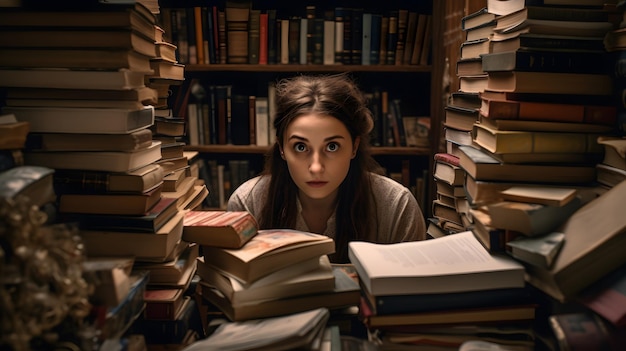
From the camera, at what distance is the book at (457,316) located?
3.02ft

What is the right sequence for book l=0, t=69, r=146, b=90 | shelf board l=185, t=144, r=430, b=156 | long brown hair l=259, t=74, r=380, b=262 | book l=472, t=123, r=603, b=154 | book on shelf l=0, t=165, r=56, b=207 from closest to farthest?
book on shelf l=0, t=165, r=56, b=207 → book l=0, t=69, r=146, b=90 → book l=472, t=123, r=603, b=154 → long brown hair l=259, t=74, r=380, b=262 → shelf board l=185, t=144, r=430, b=156

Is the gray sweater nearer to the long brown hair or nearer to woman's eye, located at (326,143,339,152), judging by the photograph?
the long brown hair

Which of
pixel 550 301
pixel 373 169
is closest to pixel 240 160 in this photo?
pixel 373 169

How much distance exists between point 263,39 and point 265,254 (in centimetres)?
193

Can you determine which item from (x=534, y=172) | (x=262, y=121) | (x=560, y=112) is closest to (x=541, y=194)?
(x=534, y=172)

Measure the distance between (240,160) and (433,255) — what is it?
2166mm

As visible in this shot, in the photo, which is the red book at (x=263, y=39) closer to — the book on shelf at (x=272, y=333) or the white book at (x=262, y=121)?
the white book at (x=262, y=121)

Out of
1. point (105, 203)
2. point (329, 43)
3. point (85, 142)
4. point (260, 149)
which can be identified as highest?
point (329, 43)

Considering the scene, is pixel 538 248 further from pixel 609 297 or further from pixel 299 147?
pixel 299 147

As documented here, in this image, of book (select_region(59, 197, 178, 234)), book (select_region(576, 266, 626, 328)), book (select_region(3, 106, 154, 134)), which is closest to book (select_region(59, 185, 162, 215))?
book (select_region(59, 197, 178, 234))

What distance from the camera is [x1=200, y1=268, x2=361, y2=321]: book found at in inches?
38.0

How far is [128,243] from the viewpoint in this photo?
39.4 inches

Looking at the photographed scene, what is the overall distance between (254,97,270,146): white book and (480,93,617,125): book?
5.86 feet

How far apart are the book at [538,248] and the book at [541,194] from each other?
0.06m
